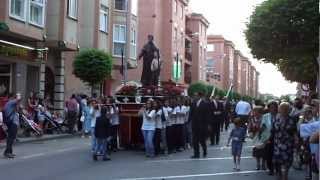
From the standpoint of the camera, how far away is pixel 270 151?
13305 millimetres

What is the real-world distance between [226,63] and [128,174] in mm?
104644

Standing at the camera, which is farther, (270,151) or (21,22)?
(21,22)

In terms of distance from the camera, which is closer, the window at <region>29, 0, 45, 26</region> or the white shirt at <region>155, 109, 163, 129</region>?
the white shirt at <region>155, 109, 163, 129</region>

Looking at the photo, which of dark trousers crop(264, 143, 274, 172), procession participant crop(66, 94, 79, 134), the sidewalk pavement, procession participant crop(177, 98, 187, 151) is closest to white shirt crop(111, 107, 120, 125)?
procession participant crop(177, 98, 187, 151)

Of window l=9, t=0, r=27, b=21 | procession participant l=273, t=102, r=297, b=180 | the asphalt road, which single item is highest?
window l=9, t=0, r=27, b=21

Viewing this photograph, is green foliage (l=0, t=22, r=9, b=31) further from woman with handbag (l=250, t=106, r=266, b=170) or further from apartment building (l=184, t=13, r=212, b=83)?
apartment building (l=184, t=13, r=212, b=83)

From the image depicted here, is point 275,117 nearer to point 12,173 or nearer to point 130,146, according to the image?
point 12,173

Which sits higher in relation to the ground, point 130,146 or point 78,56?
point 78,56

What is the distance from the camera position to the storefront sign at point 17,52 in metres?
25.7

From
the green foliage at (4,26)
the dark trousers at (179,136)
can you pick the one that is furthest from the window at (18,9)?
the dark trousers at (179,136)

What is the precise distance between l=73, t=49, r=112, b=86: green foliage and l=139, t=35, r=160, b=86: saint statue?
38.8ft

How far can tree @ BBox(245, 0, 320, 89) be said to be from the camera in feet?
83.1

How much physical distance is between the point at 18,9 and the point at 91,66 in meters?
5.76

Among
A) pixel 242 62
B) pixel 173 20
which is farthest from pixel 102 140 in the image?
pixel 242 62
